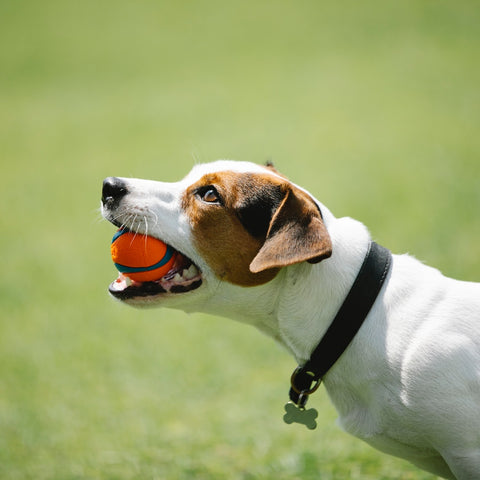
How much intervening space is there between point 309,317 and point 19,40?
88.9 feet

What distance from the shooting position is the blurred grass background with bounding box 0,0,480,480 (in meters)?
6.07

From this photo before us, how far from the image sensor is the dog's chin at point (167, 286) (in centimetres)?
369

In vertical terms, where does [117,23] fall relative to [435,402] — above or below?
above

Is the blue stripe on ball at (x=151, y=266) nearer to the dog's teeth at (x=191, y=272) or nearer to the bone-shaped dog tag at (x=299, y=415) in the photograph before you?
the dog's teeth at (x=191, y=272)

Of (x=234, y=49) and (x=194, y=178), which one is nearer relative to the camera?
(x=194, y=178)

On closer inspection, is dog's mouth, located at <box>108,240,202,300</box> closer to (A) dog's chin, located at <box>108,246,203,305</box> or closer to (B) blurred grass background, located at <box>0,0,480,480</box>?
(A) dog's chin, located at <box>108,246,203,305</box>

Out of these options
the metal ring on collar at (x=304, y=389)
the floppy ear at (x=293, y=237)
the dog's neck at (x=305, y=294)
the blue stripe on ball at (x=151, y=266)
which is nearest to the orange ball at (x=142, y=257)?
the blue stripe on ball at (x=151, y=266)

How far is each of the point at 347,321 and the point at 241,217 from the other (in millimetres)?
826

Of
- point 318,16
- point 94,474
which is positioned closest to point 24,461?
→ point 94,474

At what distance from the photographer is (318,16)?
25641mm

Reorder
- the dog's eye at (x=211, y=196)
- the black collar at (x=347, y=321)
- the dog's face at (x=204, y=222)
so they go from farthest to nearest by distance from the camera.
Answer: the dog's eye at (x=211, y=196) → the dog's face at (x=204, y=222) → the black collar at (x=347, y=321)

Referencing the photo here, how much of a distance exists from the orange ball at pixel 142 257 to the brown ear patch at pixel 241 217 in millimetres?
200

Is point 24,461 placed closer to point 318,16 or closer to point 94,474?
point 94,474

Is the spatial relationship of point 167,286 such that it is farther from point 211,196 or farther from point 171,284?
point 211,196
